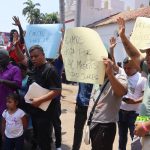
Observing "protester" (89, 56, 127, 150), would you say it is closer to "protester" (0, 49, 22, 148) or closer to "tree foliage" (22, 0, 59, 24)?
"protester" (0, 49, 22, 148)

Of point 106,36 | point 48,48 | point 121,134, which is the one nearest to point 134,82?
point 121,134

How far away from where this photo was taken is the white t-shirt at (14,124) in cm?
520

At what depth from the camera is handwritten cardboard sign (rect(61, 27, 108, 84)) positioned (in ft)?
11.8

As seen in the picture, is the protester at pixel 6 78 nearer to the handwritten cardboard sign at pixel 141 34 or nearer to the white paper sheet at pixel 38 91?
the white paper sheet at pixel 38 91

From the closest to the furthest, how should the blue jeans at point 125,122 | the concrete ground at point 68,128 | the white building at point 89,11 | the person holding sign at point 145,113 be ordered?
1. the person holding sign at point 145,113
2. the blue jeans at point 125,122
3. the concrete ground at point 68,128
4. the white building at point 89,11

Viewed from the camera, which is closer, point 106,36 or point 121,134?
point 121,134

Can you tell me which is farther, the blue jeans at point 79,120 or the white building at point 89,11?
the white building at point 89,11

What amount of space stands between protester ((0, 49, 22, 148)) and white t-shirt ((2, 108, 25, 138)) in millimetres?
199

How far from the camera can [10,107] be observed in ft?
17.1

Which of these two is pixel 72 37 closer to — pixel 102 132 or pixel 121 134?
pixel 102 132

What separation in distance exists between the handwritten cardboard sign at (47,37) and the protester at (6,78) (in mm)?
459

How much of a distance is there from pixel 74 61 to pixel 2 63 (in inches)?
65.8

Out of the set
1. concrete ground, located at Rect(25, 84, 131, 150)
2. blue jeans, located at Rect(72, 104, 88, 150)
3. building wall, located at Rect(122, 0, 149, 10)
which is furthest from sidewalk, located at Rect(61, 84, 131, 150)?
building wall, located at Rect(122, 0, 149, 10)

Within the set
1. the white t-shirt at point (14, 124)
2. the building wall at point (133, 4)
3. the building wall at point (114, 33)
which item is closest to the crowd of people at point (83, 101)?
the white t-shirt at point (14, 124)
